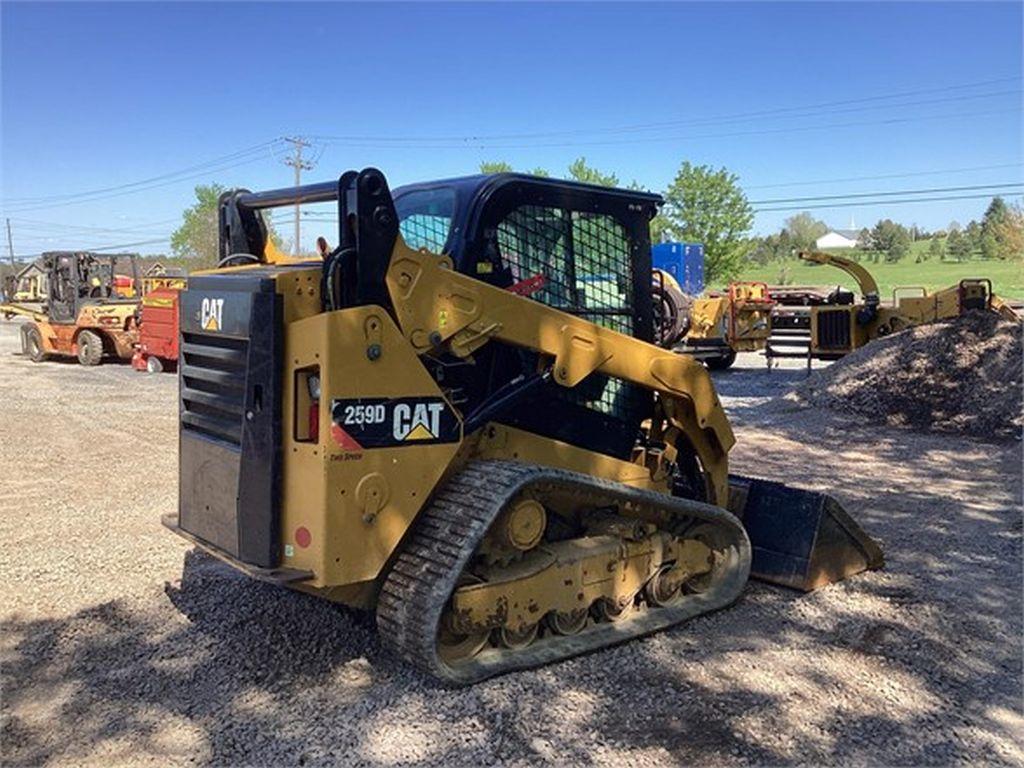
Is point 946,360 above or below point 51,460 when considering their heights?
above

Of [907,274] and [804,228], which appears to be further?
[804,228]

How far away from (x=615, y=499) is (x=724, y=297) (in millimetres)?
17288

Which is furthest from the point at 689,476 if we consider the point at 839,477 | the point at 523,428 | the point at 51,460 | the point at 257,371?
the point at 51,460

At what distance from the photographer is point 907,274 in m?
63.4

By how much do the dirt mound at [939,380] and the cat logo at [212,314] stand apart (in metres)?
10.1

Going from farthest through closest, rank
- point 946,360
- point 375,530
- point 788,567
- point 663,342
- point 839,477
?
1. point 946,360
2. point 839,477
3. point 663,342
4. point 788,567
5. point 375,530

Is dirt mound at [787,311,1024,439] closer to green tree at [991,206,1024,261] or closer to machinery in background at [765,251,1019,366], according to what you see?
machinery in background at [765,251,1019,366]

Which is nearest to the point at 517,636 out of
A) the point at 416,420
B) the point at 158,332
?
the point at 416,420

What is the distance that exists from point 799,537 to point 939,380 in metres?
8.75

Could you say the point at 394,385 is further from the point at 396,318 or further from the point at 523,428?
the point at 523,428

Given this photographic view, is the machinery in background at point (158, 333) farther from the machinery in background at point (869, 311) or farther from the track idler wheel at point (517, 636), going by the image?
the track idler wheel at point (517, 636)

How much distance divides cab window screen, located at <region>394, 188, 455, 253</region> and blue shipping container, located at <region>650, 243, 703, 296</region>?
23450mm

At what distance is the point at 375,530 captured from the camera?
3.80m

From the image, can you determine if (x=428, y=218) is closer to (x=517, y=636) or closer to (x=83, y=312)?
(x=517, y=636)
